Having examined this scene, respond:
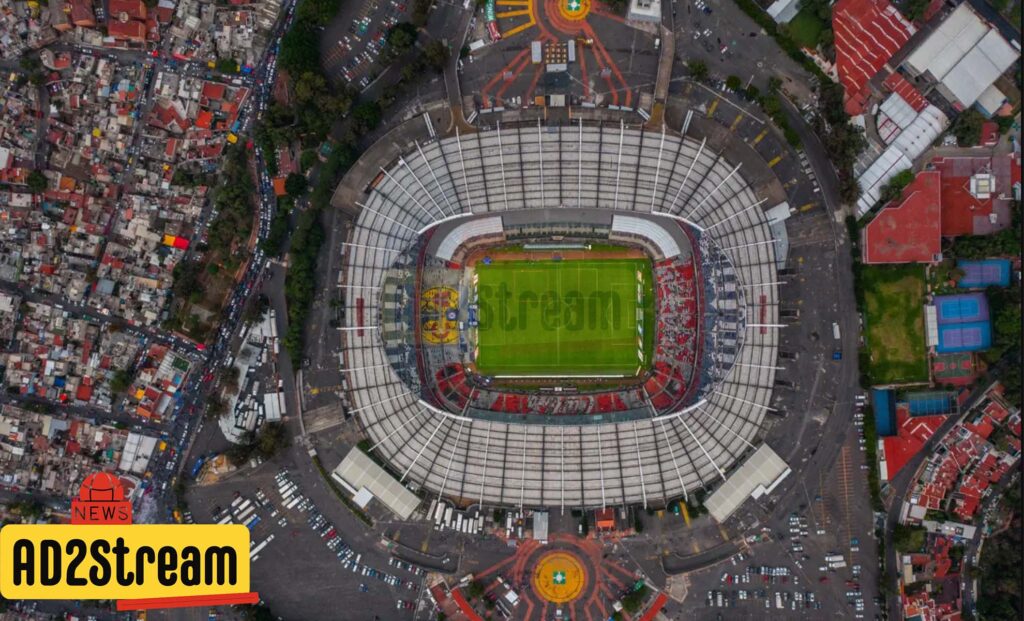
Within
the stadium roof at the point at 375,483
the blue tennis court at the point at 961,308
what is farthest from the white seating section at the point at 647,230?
the stadium roof at the point at 375,483

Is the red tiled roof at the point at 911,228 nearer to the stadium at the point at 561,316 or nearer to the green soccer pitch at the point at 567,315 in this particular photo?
the stadium at the point at 561,316

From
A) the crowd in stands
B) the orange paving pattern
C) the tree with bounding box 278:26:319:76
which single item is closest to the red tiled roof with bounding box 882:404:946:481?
the crowd in stands

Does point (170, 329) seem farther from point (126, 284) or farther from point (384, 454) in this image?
point (384, 454)

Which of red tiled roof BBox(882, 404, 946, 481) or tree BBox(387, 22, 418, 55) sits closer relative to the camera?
tree BBox(387, 22, 418, 55)

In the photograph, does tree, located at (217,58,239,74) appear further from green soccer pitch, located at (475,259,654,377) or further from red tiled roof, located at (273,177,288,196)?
green soccer pitch, located at (475,259,654,377)

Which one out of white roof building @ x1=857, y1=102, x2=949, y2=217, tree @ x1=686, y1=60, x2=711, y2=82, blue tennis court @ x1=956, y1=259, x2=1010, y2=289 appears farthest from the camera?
blue tennis court @ x1=956, y1=259, x2=1010, y2=289

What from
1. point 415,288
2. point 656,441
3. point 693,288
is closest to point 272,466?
point 415,288
